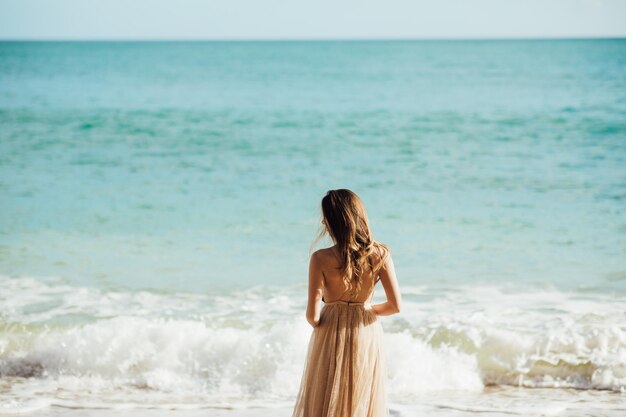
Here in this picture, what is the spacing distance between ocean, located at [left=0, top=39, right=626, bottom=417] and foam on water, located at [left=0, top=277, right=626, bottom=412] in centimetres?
2

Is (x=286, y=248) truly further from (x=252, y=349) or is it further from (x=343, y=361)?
(x=343, y=361)

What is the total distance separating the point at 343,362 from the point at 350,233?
64cm

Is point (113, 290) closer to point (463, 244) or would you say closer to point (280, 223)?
point (280, 223)

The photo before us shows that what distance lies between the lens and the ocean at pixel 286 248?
5.33 m

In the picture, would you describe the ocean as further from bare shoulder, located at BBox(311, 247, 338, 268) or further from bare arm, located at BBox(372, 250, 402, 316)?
bare shoulder, located at BBox(311, 247, 338, 268)

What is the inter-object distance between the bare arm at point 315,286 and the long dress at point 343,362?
0.11 metres

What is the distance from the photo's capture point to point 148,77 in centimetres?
3156

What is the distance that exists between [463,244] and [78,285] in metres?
4.63

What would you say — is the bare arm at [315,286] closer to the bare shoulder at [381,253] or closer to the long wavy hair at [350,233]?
the long wavy hair at [350,233]

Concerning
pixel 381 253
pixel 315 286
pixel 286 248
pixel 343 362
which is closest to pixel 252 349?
pixel 343 362

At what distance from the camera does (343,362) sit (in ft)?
10.7

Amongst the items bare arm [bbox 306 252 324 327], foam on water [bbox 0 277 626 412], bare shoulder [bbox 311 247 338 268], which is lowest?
foam on water [bbox 0 277 626 412]

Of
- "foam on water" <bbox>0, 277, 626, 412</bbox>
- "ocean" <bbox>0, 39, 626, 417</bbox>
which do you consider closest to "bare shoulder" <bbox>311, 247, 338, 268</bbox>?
"ocean" <bbox>0, 39, 626, 417</bbox>

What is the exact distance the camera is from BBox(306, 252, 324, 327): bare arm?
3105 mm
